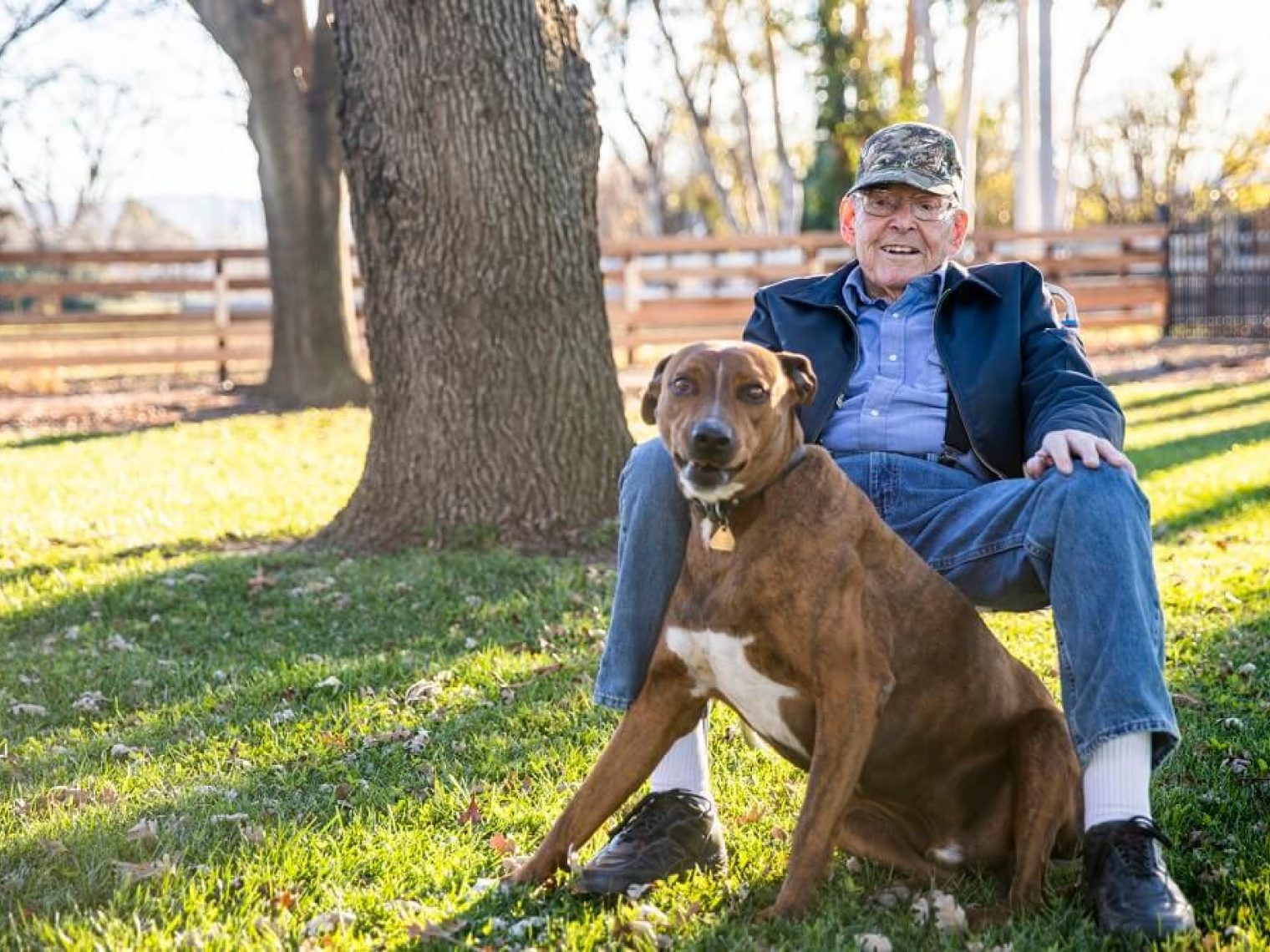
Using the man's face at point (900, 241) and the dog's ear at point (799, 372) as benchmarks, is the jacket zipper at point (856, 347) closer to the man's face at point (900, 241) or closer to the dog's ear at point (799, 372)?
the man's face at point (900, 241)

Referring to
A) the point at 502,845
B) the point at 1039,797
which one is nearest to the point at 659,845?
the point at 502,845

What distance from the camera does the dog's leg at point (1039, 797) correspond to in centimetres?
304

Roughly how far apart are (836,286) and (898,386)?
0.36 m

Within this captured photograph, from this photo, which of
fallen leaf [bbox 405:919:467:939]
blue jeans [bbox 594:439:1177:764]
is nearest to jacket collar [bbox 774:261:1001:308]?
blue jeans [bbox 594:439:1177:764]

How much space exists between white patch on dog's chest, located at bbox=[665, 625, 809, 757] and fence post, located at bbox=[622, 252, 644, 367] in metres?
13.5

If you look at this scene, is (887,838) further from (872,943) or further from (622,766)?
(622,766)

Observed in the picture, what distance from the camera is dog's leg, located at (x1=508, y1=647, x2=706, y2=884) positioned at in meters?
3.16

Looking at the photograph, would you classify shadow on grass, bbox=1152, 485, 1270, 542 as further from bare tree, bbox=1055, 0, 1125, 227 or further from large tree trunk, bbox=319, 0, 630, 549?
bare tree, bbox=1055, 0, 1125, 227

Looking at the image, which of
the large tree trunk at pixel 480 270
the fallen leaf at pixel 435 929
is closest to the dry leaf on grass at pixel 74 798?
the fallen leaf at pixel 435 929

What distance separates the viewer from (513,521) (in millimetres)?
6984

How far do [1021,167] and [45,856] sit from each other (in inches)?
908

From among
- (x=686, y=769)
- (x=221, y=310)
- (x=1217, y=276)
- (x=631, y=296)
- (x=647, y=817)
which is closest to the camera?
(x=647, y=817)

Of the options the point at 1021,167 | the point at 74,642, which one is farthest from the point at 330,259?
the point at 1021,167

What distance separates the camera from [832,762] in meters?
2.88
